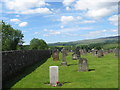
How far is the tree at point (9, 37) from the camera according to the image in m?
75.1

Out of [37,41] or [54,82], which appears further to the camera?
[37,41]

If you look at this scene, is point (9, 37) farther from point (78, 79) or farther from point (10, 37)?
point (78, 79)

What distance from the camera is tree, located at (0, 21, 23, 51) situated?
246 feet

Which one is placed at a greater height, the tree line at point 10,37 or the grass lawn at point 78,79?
the tree line at point 10,37

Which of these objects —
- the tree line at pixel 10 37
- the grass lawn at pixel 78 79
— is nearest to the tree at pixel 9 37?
the tree line at pixel 10 37

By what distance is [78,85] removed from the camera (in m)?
11.7

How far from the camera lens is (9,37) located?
A: 8081 centimetres

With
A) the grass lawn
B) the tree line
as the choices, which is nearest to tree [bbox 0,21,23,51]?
the tree line

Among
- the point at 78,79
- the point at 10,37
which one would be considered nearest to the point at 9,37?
the point at 10,37

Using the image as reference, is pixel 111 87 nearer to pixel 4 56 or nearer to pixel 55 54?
pixel 4 56

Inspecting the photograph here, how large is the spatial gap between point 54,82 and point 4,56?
4238 millimetres

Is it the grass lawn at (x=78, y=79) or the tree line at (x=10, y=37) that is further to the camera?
the tree line at (x=10, y=37)

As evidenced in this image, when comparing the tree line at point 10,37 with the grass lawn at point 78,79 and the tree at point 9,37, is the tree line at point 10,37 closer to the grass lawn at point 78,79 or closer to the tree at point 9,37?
the tree at point 9,37

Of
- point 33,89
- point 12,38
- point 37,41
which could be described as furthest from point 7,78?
point 37,41
